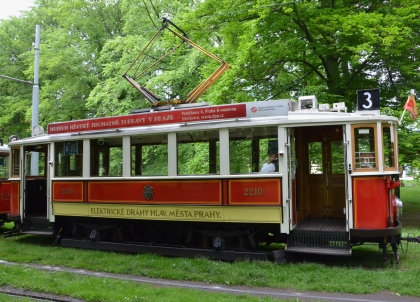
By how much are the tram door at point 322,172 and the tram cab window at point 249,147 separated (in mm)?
1221

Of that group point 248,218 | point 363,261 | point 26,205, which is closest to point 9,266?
point 26,205

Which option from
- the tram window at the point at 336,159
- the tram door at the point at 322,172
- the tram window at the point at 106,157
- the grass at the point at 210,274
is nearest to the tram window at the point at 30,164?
the tram window at the point at 106,157

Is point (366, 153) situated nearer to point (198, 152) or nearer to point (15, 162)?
point (198, 152)

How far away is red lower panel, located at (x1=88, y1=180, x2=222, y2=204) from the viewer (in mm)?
9203

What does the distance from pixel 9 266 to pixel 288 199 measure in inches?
218

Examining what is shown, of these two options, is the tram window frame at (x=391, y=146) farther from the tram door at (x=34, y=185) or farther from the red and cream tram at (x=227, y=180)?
the tram door at (x=34, y=185)

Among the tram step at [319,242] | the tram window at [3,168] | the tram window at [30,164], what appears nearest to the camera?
the tram step at [319,242]

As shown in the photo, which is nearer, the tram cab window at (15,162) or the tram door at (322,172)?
the tram door at (322,172)

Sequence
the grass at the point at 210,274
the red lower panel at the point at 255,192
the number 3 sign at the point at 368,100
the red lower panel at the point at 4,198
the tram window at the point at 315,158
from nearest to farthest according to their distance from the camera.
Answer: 1. the grass at the point at 210,274
2. the number 3 sign at the point at 368,100
3. the red lower panel at the point at 255,192
4. the tram window at the point at 315,158
5. the red lower panel at the point at 4,198

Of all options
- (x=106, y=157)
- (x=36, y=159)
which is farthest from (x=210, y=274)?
(x=36, y=159)

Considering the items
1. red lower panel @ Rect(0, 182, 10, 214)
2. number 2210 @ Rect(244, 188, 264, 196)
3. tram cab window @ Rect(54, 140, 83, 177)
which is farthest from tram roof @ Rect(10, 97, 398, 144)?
red lower panel @ Rect(0, 182, 10, 214)

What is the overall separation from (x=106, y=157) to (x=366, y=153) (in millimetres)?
5874

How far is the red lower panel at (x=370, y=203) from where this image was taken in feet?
26.2

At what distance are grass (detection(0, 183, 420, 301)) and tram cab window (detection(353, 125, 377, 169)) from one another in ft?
6.16
